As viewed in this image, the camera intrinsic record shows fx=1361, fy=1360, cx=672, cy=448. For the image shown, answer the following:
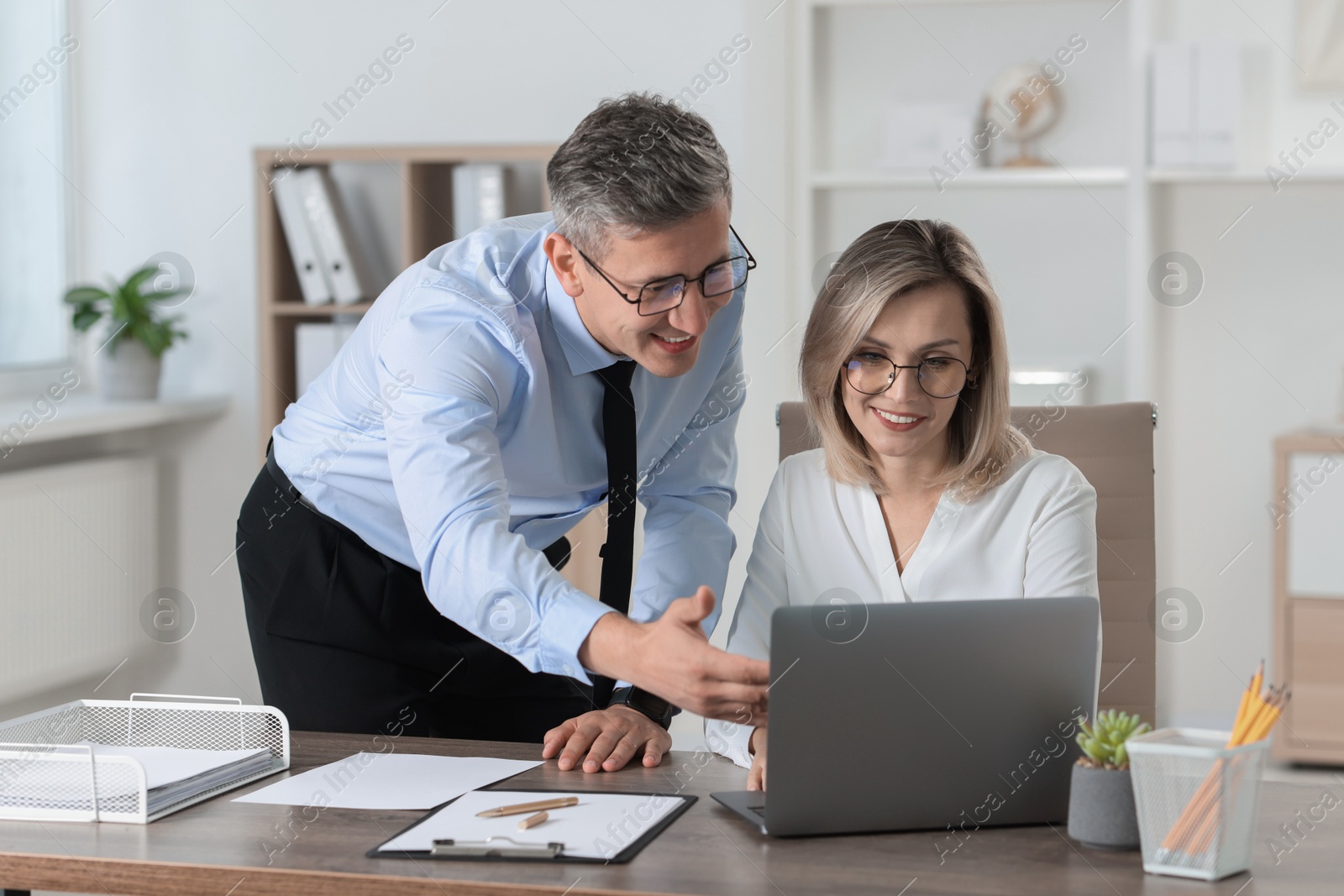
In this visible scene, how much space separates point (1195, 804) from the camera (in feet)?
3.54

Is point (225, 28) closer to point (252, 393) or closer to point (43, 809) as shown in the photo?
point (252, 393)

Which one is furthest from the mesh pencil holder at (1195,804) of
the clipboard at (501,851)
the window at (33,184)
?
the window at (33,184)

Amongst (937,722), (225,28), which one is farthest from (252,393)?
(937,722)

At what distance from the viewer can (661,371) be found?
151 cm

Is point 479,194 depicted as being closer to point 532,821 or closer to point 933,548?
point 933,548

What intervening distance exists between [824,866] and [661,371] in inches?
23.7

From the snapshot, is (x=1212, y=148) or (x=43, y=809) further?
(x=1212, y=148)

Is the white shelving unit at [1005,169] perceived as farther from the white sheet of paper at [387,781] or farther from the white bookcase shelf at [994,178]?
the white sheet of paper at [387,781]

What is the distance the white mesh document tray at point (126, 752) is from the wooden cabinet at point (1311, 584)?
2.75m

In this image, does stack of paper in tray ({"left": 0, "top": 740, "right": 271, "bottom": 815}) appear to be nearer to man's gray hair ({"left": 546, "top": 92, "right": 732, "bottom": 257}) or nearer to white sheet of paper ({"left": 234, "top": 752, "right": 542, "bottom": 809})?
white sheet of paper ({"left": 234, "top": 752, "right": 542, "bottom": 809})

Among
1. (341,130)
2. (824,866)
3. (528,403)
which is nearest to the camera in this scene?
(824,866)

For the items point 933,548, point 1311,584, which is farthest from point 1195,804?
point 1311,584

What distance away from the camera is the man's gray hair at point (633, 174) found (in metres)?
1.42

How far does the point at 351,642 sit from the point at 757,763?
2.11 feet
